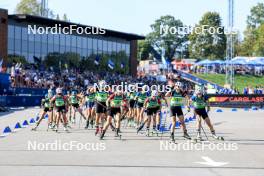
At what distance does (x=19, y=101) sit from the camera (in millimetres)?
44469

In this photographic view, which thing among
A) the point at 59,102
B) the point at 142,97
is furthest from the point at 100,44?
the point at 59,102

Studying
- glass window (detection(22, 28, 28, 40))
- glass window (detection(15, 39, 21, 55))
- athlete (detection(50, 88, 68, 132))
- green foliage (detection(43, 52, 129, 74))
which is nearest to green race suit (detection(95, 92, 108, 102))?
Result: athlete (detection(50, 88, 68, 132))

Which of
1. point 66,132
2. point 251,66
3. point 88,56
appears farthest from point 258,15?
point 66,132

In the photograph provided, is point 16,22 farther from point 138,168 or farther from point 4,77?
point 138,168

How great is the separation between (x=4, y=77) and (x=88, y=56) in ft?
86.2

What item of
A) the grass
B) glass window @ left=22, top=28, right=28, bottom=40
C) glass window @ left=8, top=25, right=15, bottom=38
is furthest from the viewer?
the grass

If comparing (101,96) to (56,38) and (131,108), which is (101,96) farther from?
(56,38)

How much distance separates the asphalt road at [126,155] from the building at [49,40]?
101 feet

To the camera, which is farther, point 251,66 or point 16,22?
point 251,66

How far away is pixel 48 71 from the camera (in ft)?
181

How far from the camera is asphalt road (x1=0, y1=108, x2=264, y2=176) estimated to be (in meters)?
12.5

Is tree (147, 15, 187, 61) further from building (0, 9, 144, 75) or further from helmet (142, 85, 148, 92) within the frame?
helmet (142, 85, 148, 92)

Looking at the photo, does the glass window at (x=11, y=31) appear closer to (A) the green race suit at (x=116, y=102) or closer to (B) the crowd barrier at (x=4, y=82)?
(B) the crowd barrier at (x=4, y=82)

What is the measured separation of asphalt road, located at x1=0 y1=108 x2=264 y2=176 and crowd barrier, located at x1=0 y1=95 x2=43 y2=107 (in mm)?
20449
